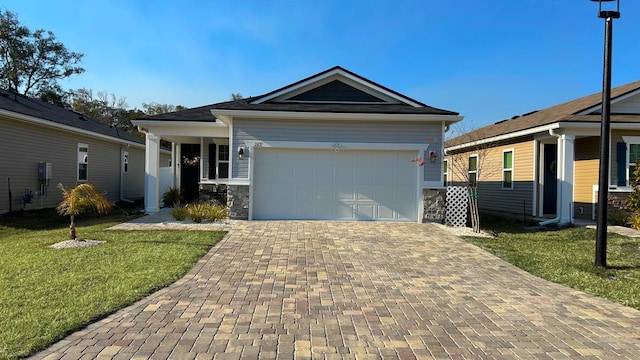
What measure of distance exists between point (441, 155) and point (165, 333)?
380 inches

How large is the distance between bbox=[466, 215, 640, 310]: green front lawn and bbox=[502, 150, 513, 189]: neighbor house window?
4.41 metres

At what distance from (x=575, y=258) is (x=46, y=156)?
16.3 metres

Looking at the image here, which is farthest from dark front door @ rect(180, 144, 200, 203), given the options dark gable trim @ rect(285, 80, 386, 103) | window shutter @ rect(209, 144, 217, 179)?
dark gable trim @ rect(285, 80, 386, 103)

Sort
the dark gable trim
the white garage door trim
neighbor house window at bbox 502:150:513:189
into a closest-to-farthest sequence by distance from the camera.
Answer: the white garage door trim < the dark gable trim < neighbor house window at bbox 502:150:513:189

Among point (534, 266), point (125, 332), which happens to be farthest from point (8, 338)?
point (534, 266)

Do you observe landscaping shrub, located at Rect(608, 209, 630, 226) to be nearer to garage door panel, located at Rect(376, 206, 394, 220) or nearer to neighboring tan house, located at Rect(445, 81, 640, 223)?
neighboring tan house, located at Rect(445, 81, 640, 223)

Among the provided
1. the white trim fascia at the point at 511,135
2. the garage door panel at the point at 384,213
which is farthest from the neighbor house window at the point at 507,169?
the garage door panel at the point at 384,213

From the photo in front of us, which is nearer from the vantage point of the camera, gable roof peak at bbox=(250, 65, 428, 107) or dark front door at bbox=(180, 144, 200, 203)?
gable roof peak at bbox=(250, 65, 428, 107)

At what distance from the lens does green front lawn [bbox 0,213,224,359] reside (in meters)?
3.97

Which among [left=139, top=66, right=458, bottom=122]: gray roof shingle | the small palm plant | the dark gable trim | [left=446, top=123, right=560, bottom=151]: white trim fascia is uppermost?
the dark gable trim

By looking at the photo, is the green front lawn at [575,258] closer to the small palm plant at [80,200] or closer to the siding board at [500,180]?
the siding board at [500,180]

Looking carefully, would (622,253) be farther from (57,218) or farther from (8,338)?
(57,218)

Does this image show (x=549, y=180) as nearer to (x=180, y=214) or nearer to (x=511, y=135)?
(x=511, y=135)

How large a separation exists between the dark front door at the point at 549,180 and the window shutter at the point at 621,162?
1.76 meters
